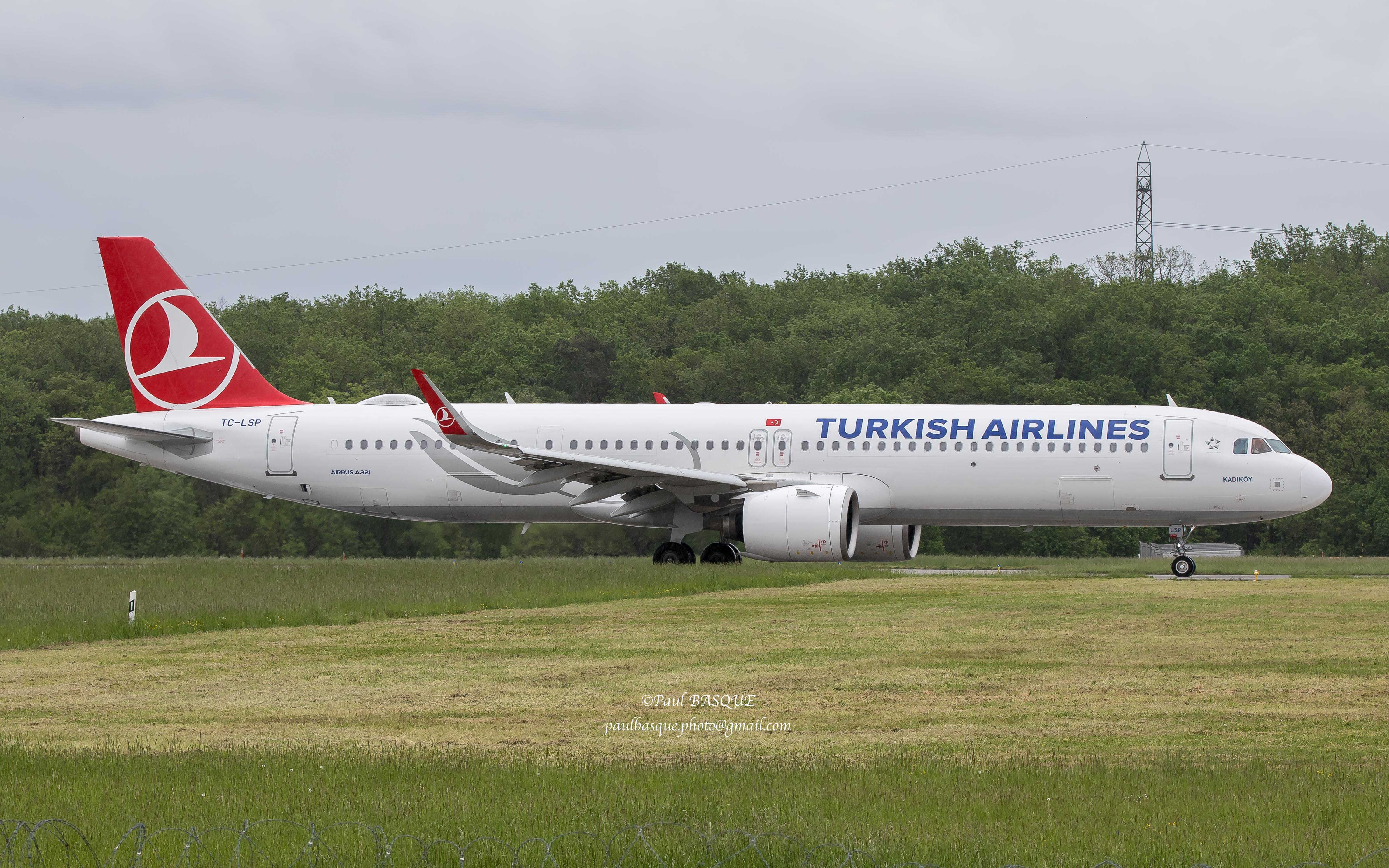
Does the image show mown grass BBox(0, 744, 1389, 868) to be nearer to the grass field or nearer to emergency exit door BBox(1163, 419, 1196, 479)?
the grass field

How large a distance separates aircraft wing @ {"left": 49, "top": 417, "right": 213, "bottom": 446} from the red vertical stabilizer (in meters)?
0.80

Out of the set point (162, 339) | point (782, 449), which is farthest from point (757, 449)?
point (162, 339)

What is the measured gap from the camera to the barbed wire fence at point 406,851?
25.2 ft

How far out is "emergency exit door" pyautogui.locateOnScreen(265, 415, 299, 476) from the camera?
99.9 ft

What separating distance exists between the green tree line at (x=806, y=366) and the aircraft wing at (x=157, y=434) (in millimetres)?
9285

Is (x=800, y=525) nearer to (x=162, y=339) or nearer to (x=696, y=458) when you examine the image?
(x=696, y=458)

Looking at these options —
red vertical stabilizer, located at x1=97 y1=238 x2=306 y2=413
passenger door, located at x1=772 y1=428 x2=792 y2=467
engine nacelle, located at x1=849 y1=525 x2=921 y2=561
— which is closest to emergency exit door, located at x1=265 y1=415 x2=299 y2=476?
red vertical stabilizer, located at x1=97 y1=238 x2=306 y2=413

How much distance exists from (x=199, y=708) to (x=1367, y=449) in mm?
48169

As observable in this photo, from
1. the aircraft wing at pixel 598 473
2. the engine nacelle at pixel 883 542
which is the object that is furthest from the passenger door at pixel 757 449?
the engine nacelle at pixel 883 542

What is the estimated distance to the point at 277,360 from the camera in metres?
70.9

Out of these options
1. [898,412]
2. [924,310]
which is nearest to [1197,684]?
[898,412]

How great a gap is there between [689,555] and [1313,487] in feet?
37.2

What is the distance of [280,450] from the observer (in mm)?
30469

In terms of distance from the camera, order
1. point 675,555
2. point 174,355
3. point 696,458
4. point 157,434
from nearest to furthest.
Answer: point 675,555
point 696,458
point 157,434
point 174,355
